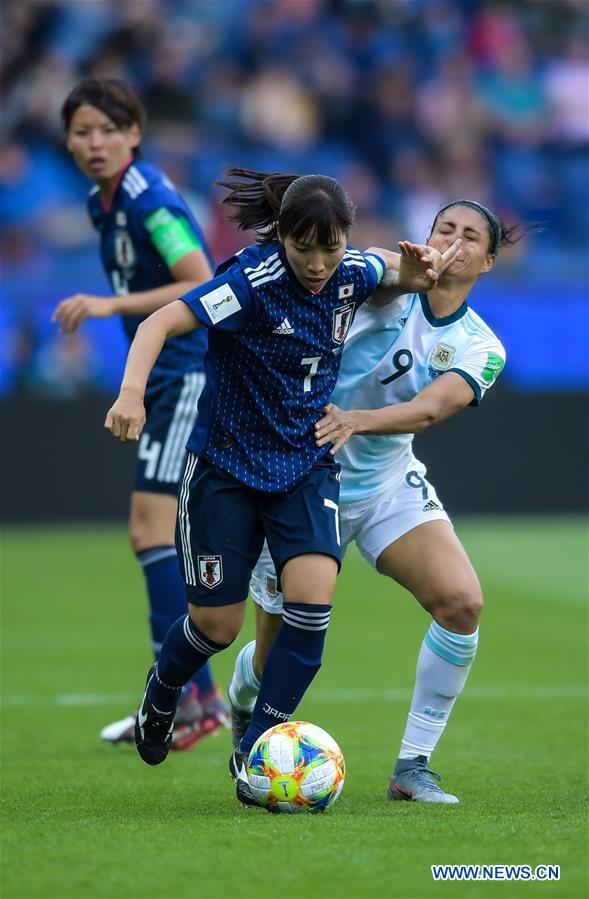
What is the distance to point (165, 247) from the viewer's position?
5988 mm

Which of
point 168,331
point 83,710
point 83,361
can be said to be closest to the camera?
point 168,331

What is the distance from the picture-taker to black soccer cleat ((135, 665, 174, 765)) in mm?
4812

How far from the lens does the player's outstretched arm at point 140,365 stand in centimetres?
409

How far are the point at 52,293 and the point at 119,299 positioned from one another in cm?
882

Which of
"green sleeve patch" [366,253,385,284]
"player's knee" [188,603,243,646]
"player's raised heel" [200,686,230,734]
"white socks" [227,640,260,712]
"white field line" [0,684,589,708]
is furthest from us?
"white field line" [0,684,589,708]

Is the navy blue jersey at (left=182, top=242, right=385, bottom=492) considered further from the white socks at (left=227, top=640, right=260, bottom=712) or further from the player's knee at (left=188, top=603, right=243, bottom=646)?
the white socks at (left=227, top=640, right=260, bottom=712)

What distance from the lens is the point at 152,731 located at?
15.9 feet

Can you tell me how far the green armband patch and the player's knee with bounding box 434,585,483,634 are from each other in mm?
2024

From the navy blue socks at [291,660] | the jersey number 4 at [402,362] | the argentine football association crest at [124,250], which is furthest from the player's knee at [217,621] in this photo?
the argentine football association crest at [124,250]

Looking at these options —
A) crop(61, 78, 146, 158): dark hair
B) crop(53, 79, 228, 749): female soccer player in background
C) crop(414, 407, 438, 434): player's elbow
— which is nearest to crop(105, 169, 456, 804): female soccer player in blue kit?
crop(414, 407, 438, 434): player's elbow

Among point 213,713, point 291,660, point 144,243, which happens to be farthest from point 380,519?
point 144,243

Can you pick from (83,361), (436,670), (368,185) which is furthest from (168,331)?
(368,185)

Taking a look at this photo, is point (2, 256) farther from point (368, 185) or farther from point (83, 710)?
point (83, 710)

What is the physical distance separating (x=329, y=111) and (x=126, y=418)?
1374cm
